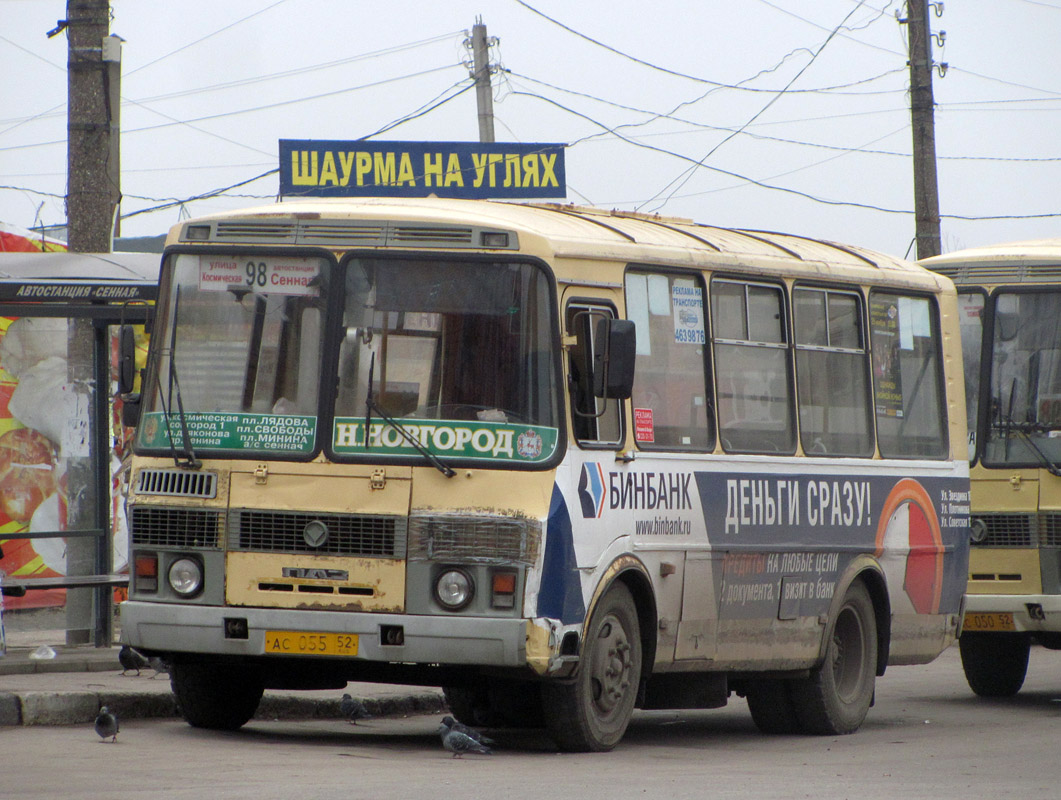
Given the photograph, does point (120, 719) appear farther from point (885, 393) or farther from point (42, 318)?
point (885, 393)

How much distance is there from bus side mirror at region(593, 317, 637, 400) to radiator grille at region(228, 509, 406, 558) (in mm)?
1211

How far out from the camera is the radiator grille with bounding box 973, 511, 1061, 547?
12867mm

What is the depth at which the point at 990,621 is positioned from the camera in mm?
13164

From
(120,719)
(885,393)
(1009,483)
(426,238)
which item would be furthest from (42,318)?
(1009,483)

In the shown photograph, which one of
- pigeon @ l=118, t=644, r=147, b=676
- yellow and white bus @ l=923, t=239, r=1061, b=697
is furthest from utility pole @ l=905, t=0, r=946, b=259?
pigeon @ l=118, t=644, r=147, b=676

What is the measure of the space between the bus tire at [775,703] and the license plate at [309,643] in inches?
144

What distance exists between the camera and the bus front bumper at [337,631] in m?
8.78

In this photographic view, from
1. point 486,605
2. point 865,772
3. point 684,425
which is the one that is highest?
point 684,425

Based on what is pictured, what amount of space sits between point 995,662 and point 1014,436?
6.90ft

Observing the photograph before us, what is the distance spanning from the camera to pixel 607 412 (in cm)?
953

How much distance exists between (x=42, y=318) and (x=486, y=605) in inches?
233

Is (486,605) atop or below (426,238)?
below

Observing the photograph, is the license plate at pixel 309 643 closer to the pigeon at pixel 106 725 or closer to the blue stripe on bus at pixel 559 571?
the pigeon at pixel 106 725

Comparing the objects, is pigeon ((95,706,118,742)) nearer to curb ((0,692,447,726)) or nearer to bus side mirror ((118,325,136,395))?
curb ((0,692,447,726))
